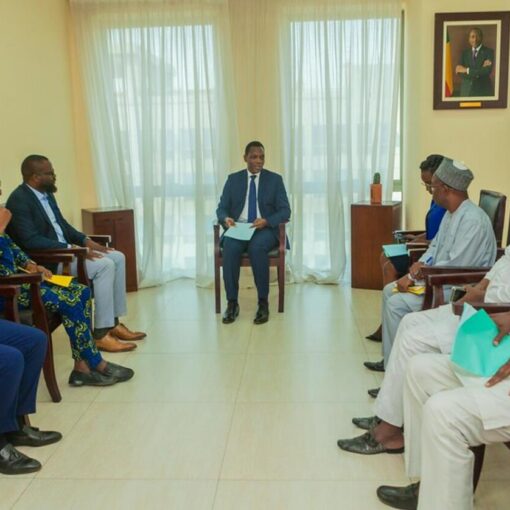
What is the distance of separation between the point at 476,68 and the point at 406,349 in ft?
11.2

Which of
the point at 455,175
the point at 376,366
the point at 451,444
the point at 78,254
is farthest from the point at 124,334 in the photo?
the point at 451,444

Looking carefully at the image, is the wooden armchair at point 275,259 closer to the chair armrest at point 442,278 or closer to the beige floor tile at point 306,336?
the beige floor tile at point 306,336

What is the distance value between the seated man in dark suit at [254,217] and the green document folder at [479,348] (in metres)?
2.71

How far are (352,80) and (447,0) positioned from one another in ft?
3.24

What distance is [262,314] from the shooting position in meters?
4.78

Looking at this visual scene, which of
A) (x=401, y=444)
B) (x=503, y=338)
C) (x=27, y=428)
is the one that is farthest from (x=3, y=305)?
(x=503, y=338)

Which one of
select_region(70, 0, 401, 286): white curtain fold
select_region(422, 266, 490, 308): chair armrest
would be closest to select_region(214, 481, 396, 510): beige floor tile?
select_region(422, 266, 490, 308): chair armrest

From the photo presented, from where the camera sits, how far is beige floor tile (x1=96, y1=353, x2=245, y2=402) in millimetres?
3330

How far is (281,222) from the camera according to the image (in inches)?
196

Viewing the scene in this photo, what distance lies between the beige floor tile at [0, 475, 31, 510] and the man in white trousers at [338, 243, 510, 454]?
1.26m

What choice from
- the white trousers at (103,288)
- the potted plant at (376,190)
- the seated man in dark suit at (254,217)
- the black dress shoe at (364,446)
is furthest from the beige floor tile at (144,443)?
the potted plant at (376,190)

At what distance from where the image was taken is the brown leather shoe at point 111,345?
4.07 meters

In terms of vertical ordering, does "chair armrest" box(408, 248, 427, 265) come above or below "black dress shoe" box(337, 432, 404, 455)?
above

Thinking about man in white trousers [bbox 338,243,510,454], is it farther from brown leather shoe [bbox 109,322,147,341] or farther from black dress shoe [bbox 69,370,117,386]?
brown leather shoe [bbox 109,322,147,341]
